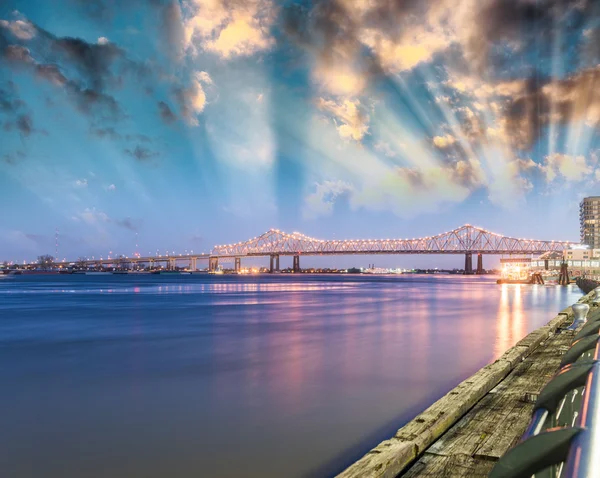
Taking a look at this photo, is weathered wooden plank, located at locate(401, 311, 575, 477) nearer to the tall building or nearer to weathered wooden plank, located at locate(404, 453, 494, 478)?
weathered wooden plank, located at locate(404, 453, 494, 478)

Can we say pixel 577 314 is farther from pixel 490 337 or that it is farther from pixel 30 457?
pixel 30 457

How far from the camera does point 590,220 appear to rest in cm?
15612

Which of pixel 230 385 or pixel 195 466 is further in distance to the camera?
pixel 230 385

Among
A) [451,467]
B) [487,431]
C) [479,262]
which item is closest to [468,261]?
[479,262]

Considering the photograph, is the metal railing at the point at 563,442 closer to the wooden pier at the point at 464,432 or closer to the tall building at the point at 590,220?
the wooden pier at the point at 464,432

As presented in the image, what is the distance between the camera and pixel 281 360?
46.5 feet

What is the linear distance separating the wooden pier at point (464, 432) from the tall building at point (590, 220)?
155580 mm

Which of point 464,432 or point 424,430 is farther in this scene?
point 464,432

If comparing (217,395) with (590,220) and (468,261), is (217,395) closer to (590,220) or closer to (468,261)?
(590,220)

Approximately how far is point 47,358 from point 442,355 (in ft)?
38.2

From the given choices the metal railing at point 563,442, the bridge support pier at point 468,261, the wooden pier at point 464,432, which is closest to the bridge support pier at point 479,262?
the bridge support pier at point 468,261

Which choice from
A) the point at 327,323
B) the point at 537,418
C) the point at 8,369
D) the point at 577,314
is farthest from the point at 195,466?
the point at 327,323

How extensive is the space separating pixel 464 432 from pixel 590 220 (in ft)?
573

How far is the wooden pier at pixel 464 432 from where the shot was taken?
4.16 metres
